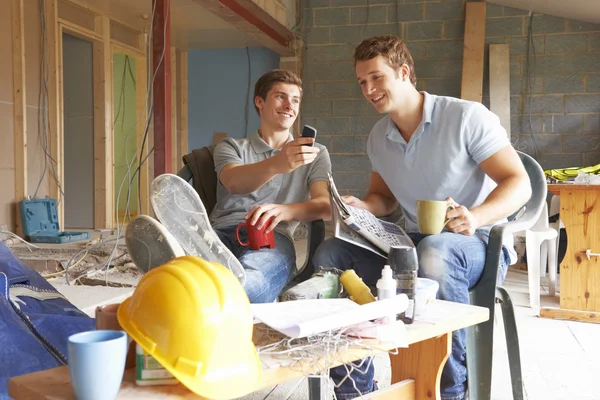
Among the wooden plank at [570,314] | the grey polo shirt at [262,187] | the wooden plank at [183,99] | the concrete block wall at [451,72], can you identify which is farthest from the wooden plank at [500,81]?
the grey polo shirt at [262,187]

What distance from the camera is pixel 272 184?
84.1 inches

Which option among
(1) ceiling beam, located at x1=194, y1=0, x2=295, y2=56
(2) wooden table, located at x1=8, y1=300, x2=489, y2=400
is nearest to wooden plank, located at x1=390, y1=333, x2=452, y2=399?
(2) wooden table, located at x1=8, y1=300, x2=489, y2=400

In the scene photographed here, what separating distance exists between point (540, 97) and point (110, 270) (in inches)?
181

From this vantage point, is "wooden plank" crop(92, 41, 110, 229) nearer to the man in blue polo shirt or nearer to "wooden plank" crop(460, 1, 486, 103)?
"wooden plank" crop(460, 1, 486, 103)

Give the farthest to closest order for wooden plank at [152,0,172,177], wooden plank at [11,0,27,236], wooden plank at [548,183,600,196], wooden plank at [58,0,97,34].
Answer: wooden plank at [58,0,97,34] < wooden plank at [11,0,27,236] < wooden plank at [152,0,172,177] < wooden plank at [548,183,600,196]

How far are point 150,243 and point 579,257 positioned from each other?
260 centimetres

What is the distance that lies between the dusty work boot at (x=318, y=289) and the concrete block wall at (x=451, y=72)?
16.8 ft

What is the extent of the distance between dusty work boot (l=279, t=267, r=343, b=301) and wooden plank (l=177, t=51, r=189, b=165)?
6.46 meters

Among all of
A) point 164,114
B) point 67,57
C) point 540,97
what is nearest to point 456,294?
point 164,114

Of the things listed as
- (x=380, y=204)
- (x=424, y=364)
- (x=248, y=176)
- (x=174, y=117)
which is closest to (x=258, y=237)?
(x=248, y=176)

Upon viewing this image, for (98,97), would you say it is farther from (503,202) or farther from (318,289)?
(318,289)

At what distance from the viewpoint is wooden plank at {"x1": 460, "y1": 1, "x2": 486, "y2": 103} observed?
5.94 metres

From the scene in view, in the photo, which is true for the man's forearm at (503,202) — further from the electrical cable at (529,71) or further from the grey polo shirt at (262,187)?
the electrical cable at (529,71)

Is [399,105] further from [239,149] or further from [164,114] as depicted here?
[164,114]
